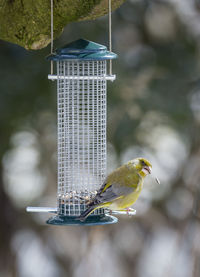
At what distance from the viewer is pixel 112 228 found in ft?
28.9

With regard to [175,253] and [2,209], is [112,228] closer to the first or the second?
[175,253]

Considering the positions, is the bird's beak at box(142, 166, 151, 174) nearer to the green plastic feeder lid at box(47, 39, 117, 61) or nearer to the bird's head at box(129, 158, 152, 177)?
the bird's head at box(129, 158, 152, 177)

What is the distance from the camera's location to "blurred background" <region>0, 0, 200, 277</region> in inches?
304

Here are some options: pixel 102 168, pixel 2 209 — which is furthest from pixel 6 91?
pixel 102 168

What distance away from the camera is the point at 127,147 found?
25.8ft

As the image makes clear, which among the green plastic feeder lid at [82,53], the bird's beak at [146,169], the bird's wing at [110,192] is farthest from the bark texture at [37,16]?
the bird's beak at [146,169]

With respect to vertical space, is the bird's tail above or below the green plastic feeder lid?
below

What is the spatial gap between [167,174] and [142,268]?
4.70 ft

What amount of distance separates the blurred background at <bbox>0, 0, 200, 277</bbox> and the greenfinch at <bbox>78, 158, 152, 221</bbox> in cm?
319

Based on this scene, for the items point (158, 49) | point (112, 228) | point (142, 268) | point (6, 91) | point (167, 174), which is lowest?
point (142, 268)

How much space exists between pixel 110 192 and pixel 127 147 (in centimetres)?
362

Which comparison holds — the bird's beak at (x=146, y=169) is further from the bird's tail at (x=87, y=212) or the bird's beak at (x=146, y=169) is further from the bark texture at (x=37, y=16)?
the bark texture at (x=37, y=16)

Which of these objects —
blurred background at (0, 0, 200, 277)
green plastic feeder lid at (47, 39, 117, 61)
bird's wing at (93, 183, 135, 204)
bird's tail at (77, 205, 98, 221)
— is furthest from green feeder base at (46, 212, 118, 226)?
blurred background at (0, 0, 200, 277)

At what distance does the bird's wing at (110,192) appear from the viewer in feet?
13.8
